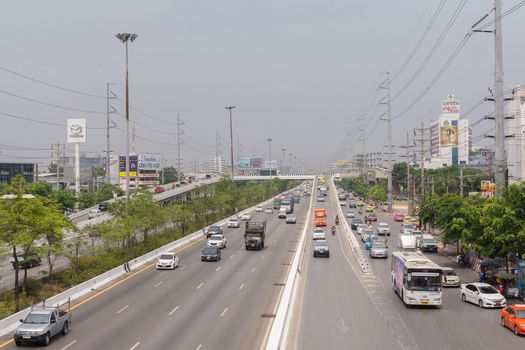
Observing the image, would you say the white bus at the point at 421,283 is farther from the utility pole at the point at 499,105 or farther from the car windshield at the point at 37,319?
the car windshield at the point at 37,319

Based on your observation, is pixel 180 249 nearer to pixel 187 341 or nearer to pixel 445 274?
pixel 445 274

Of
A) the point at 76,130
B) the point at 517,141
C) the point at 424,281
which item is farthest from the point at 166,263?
the point at 76,130

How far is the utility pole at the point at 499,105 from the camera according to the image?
3588 cm

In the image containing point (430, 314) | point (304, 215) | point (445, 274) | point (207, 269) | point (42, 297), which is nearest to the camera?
point (430, 314)

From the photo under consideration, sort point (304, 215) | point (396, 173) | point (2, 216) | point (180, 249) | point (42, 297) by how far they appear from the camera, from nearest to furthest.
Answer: point (2, 216) → point (42, 297) → point (180, 249) → point (304, 215) → point (396, 173)

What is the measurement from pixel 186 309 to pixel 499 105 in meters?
23.4

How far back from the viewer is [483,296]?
31953 millimetres

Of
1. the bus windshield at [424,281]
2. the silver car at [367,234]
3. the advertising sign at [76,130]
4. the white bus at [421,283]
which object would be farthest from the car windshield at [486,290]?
the advertising sign at [76,130]

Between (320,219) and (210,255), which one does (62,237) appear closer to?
(210,255)

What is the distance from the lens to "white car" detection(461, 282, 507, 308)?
31.8 metres

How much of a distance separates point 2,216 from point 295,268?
20157mm

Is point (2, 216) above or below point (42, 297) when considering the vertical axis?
above

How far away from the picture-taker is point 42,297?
3556cm

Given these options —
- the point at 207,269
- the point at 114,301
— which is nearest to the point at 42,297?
the point at 114,301
